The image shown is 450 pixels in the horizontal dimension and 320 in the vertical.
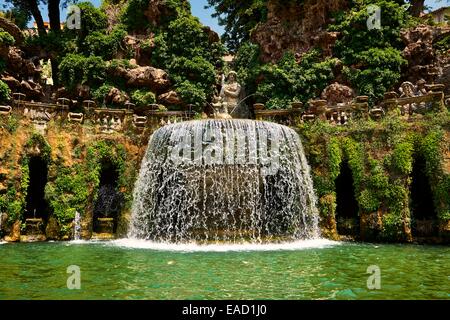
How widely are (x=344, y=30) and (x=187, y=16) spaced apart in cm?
993

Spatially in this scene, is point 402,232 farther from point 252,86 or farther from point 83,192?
point 252,86

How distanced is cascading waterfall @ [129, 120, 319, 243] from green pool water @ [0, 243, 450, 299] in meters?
2.88

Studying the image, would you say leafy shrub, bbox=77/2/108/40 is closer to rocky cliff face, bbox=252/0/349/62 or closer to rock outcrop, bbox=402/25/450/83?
rocky cliff face, bbox=252/0/349/62

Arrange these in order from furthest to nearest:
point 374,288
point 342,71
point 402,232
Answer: point 342,71
point 402,232
point 374,288

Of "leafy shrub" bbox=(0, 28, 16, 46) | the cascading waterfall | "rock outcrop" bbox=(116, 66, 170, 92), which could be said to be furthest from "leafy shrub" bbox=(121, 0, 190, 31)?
the cascading waterfall

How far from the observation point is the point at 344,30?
23.9m

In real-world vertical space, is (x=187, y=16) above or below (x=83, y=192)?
above

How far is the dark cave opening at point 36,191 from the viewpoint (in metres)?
17.0

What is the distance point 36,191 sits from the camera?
17.5 metres


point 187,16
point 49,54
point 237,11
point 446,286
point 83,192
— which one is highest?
point 237,11

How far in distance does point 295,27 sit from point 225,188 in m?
15.7

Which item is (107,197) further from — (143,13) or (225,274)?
(143,13)

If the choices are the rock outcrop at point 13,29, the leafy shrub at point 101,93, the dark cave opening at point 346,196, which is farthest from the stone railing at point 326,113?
the rock outcrop at point 13,29

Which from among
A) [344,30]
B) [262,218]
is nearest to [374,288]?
[262,218]
